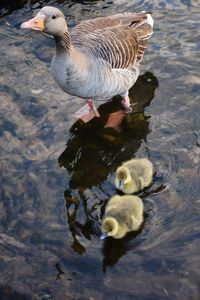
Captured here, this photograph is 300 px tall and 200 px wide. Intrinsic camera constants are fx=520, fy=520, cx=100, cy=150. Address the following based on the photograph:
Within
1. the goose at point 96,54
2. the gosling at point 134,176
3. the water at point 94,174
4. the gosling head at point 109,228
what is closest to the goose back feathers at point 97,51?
the goose at point 96,54

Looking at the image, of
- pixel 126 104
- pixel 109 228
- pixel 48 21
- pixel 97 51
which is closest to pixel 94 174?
pixel 109 228

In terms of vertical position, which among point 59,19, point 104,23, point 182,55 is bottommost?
point 182,55

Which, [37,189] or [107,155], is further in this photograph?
[107,155]

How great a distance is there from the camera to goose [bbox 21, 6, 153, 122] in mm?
4508

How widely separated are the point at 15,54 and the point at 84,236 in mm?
2780

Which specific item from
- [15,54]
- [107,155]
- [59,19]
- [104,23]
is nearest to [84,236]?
[107,155]

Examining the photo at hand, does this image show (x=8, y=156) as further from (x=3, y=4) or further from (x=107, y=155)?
(x=3, y=4)

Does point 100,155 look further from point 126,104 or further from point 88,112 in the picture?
point 126,104

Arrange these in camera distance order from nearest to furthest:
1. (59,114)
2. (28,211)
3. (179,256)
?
1. (179,256)
2. (28,211)
3. (59,114)

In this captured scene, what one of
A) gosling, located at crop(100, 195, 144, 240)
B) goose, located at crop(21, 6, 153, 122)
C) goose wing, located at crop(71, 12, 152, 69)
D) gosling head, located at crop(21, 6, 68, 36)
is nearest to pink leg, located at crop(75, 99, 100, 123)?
goose, located at crop(21, 6, 153, 122)

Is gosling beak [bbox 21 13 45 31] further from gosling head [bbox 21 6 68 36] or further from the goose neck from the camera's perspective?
the goose neck

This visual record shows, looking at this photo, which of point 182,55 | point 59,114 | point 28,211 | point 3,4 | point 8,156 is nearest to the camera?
point 28,211

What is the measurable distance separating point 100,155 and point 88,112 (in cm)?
58

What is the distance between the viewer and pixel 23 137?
5016 mm
